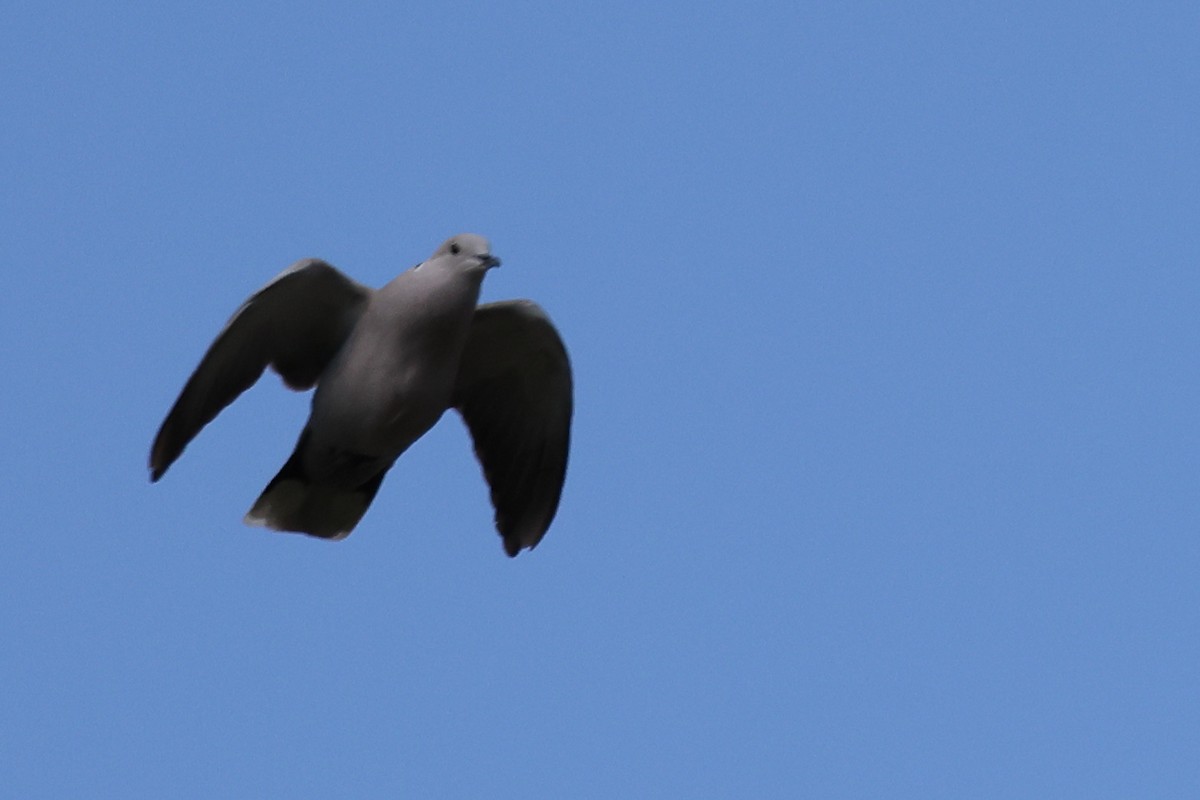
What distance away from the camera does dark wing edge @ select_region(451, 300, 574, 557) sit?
12.2m

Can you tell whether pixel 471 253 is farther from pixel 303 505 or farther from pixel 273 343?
pixel 303 505

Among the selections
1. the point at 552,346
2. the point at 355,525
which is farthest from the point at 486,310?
the point at 355,525

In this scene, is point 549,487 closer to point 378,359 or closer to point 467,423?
point 467,423

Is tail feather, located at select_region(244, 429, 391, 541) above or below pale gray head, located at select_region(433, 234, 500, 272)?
below

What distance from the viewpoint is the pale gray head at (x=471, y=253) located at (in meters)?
11.2

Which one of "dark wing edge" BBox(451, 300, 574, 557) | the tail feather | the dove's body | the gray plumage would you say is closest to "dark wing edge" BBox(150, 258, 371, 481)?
the gray plumage

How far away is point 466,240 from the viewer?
11.3 m

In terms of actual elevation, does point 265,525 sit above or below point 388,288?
below

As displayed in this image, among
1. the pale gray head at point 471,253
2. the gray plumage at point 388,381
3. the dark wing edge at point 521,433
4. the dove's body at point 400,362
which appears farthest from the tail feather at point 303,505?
the pale gray head at point 471,253

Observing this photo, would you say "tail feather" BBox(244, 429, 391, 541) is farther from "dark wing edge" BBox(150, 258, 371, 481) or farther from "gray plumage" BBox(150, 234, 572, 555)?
"dark wing edge" BBox(150, 258, 371, 481)

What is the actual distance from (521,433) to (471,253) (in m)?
1.46

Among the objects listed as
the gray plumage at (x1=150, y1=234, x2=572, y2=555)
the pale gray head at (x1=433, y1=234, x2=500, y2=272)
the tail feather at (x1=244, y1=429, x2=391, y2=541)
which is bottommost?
the tail feather at (x1=244, y1=429, x2=391, y2=541)

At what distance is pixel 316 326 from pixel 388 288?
0.41 m

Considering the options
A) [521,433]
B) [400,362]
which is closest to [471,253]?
[400,362]
